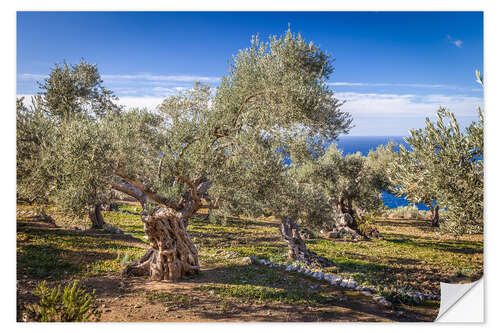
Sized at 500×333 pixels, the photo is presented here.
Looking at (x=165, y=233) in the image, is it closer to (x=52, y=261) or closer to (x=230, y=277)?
(x=230, y=277)

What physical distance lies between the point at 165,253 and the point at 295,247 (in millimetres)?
5816

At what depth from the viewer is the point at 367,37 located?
26.8 feet

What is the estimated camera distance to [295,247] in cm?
1178

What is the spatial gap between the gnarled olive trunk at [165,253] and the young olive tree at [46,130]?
1.84 meters

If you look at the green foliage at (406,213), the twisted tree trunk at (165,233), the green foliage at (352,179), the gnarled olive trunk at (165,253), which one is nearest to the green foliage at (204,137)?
the twisted tree trunk at (165,233)

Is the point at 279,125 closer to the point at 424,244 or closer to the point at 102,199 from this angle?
the point at 102,199

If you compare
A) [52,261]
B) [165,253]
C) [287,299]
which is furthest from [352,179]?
[52,261]

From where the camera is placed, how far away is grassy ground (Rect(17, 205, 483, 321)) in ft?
21.7

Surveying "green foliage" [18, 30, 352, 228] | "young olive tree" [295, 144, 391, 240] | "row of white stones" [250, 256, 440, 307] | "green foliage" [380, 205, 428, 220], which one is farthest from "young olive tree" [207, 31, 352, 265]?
"green foliage" [380, 205, 428, 220]

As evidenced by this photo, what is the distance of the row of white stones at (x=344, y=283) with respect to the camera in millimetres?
7612

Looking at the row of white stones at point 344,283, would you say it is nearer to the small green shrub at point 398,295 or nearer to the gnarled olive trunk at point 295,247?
the small green shrub at point 398,295

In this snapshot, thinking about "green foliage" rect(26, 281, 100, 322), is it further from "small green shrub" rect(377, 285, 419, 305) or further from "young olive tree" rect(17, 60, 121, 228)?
"small green shrub" rect(377, 285, 419, 305)

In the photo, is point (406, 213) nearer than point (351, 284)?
No

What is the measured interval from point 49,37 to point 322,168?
1457cm
